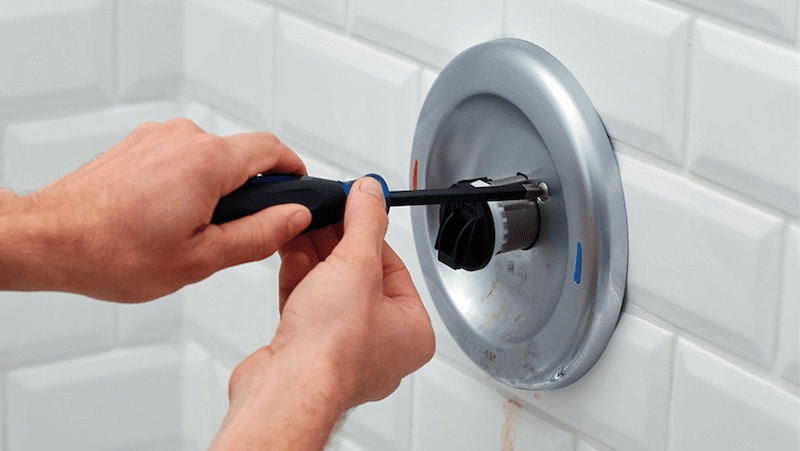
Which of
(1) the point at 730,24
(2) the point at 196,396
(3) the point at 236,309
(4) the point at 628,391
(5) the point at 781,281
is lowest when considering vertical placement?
(2) the point at 196,396

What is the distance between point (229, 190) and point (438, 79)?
0.18 metres

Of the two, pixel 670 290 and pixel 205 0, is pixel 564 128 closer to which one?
pixel 670 290

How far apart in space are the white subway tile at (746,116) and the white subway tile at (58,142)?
56cm

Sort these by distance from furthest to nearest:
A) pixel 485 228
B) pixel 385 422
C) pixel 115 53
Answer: pixel 115 53 < pixel 385 422 < pixel 485 228

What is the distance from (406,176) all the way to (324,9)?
5.6 inches

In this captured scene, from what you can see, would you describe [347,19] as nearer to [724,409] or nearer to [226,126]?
[226,126]

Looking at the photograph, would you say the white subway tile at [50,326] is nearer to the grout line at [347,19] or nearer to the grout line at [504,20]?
the grout line at [347,19]

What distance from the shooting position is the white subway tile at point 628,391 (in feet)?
2.10

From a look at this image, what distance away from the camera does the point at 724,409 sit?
0.61 metres

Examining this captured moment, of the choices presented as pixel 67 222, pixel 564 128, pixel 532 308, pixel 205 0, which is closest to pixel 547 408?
pixel 532 308

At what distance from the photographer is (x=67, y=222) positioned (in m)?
0.62

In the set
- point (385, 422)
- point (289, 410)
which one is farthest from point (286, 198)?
point (385, 422)

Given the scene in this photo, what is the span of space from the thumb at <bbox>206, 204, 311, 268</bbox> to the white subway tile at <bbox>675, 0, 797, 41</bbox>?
0.23 meters

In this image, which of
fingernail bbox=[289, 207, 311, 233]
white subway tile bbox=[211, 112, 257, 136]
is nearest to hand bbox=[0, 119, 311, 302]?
fingernail bbox=[289, 207, 311, 233]
